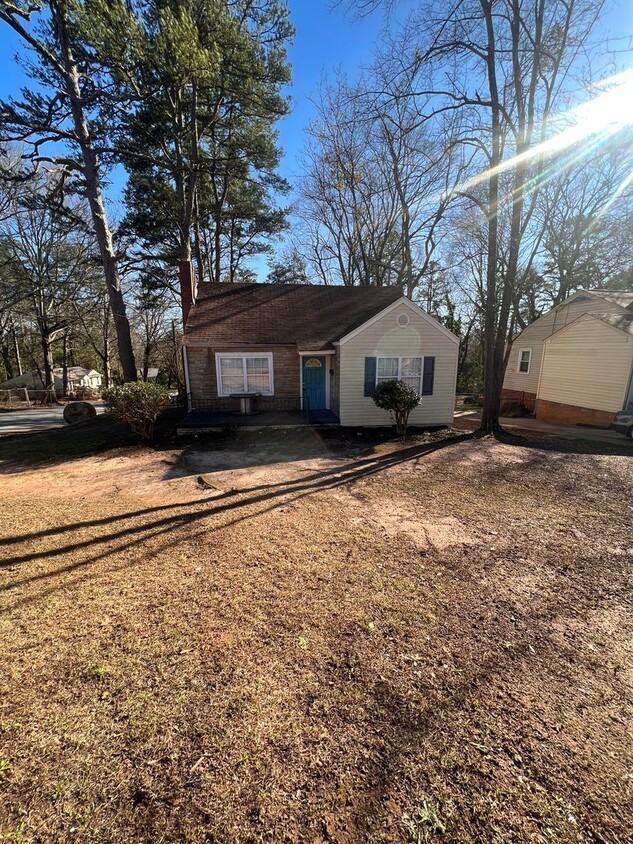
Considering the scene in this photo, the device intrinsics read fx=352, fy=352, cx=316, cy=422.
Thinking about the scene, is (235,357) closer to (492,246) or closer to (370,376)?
(370,376)

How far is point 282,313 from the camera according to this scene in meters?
14.3

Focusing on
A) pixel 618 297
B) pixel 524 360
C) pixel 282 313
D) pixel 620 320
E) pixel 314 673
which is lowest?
pixel 314 673

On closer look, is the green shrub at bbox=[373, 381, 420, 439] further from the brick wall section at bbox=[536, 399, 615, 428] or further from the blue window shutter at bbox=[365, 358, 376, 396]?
the brick wall section at bbox=[536, 399, 615, 428]

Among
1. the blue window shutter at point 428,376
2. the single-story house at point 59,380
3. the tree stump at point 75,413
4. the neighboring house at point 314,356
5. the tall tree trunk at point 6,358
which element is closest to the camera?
the neighboring house at point 314,356

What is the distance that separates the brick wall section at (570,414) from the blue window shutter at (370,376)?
9.22 m

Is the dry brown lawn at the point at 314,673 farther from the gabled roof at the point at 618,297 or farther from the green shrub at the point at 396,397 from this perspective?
the gabled roof at the point at 618,297

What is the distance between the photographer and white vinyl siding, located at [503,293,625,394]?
52.5 ft

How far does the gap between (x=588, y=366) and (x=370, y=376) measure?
9492 millimetres

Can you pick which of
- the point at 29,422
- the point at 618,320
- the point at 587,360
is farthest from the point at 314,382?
the point at 29,422

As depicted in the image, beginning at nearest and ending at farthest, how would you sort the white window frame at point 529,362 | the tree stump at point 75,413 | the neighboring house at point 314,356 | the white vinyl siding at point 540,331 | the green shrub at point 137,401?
the green shrub at point 137,401
the neighboring house at point 314,356
the white vinyl siding at point 540,331
the tree stump at point 75,413
the white window frame at point 529,362

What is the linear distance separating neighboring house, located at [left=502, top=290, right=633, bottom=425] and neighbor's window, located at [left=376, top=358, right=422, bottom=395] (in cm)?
761

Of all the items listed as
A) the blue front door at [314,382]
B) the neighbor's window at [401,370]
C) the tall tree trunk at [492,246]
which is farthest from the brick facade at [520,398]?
the blue front door at [314,382]

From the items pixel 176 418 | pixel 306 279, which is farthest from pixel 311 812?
pixel 306 279

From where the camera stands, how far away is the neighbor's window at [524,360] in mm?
19781
